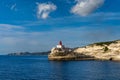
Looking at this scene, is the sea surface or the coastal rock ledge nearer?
the sea surface

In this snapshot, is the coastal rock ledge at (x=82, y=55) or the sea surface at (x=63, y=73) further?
the coastal rock ledge at (x=82, y=55)

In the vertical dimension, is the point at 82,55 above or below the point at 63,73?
above

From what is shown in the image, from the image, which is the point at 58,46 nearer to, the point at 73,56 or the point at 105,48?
the point at 73,56

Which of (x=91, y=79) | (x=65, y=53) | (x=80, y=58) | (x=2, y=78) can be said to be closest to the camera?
(x=91, y=79)

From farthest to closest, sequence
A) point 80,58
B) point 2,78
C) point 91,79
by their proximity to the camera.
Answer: point 80,58, point 2,78, point 91,79

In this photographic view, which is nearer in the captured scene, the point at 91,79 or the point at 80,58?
the point at 91,79

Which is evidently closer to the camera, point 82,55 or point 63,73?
point 63,73

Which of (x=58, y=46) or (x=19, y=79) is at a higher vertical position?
(x=58, y=46)

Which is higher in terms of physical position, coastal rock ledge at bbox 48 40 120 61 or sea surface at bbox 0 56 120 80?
coastal rock ledge at bbox 48 40 120 61

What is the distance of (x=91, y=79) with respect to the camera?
70000 millimetres

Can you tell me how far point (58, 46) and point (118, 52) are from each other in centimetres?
3990

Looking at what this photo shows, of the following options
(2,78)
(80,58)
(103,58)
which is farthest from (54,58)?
(2,78)

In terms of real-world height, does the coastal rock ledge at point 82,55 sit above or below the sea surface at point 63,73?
above

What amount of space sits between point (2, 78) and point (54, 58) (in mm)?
103792
